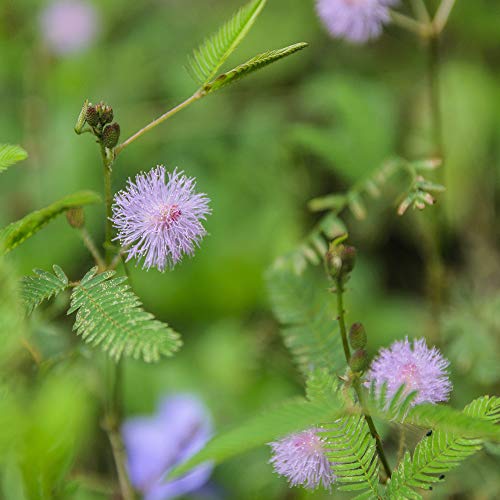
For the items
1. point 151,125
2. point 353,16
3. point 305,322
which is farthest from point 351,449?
point 353,16

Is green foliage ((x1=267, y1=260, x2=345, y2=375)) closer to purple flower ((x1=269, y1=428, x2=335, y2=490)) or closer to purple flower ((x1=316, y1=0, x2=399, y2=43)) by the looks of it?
purple flower ((x1=269, y1=428, x2=335, y2=490))

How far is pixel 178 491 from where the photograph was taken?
1538 mm

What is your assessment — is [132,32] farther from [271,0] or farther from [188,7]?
[271,0]

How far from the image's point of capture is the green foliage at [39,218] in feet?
2.33

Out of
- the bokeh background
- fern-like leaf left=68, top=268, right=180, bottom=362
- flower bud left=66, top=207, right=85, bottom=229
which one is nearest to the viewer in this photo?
fern-like leaf left=68, top=268, right=180, bottom=362

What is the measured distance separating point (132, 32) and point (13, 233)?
7.52ft

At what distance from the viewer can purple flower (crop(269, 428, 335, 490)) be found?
750 millimetres

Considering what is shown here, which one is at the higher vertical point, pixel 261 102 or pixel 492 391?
pixel 261 102

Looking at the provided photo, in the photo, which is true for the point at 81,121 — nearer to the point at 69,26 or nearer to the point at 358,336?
the point at 358,336

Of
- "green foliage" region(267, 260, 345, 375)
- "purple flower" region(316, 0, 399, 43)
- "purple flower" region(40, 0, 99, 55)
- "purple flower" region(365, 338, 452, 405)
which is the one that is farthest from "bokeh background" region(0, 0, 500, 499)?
"purple flower" region(365, 338, 452, 405)

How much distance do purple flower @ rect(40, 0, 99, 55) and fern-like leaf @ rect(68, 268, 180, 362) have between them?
212 centimetres

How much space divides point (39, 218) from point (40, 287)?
102mm

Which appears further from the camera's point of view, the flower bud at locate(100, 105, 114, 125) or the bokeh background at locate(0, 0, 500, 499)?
the bokeh background at locate(0, 0, 500, 499)

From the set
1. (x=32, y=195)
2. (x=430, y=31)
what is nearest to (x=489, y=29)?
(x=430, y=31)
